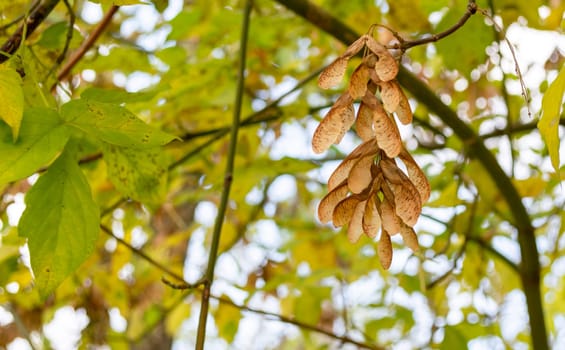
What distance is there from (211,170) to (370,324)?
55 centimetres

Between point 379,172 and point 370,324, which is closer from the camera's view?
point 379,172

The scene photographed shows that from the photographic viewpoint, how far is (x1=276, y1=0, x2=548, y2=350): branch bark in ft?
3.06

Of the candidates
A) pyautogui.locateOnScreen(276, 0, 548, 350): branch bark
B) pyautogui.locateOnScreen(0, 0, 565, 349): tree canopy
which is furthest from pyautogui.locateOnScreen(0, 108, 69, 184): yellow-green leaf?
pyautogui.locateOnScreen(276, 0, 548, 350): branch bark

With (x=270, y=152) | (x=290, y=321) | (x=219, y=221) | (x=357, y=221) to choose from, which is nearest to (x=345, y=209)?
(x=357, y=221)

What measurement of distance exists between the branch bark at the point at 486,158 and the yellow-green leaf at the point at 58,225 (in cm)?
43

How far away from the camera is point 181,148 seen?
4.33 feet

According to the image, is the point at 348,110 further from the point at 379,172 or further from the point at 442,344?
the point at 442,344

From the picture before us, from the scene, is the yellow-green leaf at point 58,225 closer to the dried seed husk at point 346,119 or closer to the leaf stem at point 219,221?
the leaf stem at point 219,221

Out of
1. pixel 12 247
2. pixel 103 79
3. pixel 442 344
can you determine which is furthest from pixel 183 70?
pixel 103 79

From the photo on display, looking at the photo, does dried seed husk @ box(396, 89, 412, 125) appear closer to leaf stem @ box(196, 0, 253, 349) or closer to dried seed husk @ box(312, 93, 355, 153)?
dried seed husk @ box(312, 93, 355, 153)

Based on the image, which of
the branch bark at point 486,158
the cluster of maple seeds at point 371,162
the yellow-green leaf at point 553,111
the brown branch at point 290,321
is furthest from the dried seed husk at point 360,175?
the branch bark at point 486,158

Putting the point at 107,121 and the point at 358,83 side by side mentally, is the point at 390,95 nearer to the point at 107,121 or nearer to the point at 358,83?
the point at 358,83

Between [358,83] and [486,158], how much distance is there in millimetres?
663

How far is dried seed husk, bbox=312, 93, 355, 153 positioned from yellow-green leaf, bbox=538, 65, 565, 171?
0.14m
